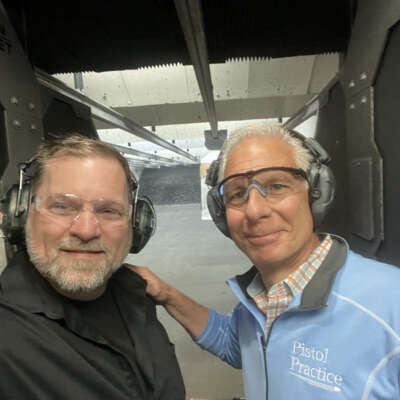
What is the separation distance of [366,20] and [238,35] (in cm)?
66

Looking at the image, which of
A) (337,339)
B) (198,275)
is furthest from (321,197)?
(198,275)

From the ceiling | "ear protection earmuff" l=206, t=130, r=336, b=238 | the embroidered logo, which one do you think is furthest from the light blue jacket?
the ceiling

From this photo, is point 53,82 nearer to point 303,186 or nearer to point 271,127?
point 271,127

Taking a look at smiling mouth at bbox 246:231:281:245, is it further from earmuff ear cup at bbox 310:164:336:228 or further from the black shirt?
the black shirt

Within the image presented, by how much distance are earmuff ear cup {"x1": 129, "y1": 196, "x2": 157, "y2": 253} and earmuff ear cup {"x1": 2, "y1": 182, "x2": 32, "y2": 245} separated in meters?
0.37

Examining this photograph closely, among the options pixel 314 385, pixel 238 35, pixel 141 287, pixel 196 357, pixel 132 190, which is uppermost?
pixel 238 35

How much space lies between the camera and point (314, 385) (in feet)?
2.31

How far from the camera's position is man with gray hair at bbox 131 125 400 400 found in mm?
655

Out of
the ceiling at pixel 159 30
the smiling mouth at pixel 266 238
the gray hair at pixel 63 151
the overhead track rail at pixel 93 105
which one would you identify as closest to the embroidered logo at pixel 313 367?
the smiling mouth at pixel 266 238

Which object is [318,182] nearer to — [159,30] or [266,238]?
[266,238]

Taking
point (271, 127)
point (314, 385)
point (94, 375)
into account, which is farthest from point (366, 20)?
point (94, 375)

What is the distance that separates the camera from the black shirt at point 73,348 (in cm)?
A: 67

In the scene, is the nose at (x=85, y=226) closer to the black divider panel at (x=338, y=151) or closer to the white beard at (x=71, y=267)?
the white beard at (x=71, y=267)

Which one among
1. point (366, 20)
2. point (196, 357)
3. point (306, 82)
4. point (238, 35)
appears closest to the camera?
point (366, 20)
